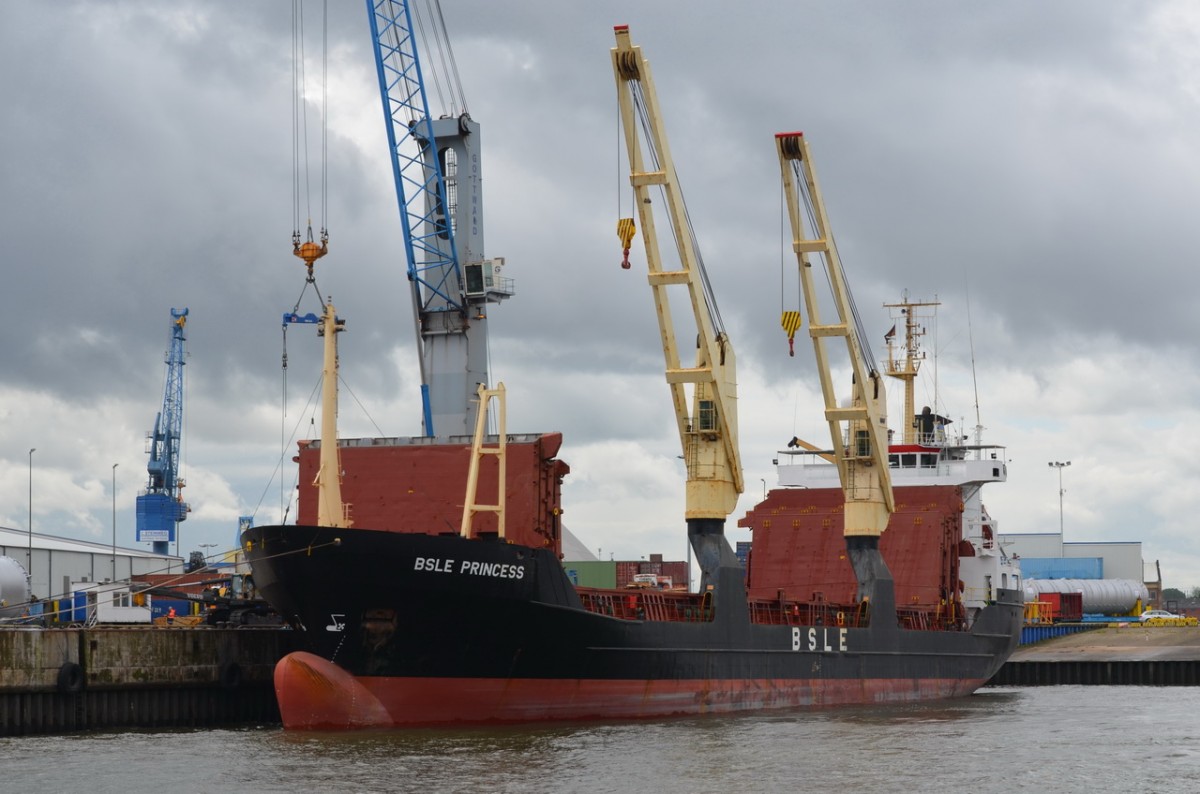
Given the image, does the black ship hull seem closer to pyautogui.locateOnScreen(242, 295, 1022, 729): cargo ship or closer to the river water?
pyautogui.locateOnScreen(242, 295, 1022, 729): cargo ship

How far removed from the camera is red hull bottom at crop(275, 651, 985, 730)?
30484 mm

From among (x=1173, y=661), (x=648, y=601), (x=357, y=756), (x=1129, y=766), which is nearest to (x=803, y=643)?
(x=648, y=601)

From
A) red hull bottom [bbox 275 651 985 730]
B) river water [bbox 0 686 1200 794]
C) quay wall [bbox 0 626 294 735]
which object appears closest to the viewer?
river water [bbox 0 686 1200 794]

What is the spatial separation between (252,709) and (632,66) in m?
17.5

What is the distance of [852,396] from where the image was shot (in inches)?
1767

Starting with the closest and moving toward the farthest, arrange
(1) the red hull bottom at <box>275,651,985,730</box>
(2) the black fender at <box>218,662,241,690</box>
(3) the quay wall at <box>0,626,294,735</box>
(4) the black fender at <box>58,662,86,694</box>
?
(1) the red hull bottom at <box>275,651,985,730</box>
(3) the quay wall at <box>0,626,294,735</box>
(4) the black fender at <box>58,662,86,694</box>
(2) the black fender at <box>218,662,241,690</box>

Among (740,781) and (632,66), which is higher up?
(632,66)

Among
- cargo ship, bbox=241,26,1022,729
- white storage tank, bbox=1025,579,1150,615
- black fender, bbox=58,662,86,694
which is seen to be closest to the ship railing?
cargo ship, bbox=241,26,1022,729

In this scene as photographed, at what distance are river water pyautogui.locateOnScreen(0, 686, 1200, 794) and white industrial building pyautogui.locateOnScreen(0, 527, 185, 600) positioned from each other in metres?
32.0

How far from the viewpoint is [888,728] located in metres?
34.0

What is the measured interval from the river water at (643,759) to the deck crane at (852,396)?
30.3 ft

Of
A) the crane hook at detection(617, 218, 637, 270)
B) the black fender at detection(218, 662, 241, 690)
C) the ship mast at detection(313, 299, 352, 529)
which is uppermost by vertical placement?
the crane hook at detection(617, 218, 637, 270)

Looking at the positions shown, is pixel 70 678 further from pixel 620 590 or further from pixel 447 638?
pixel 620 590

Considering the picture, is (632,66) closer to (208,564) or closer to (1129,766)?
(208,564)
